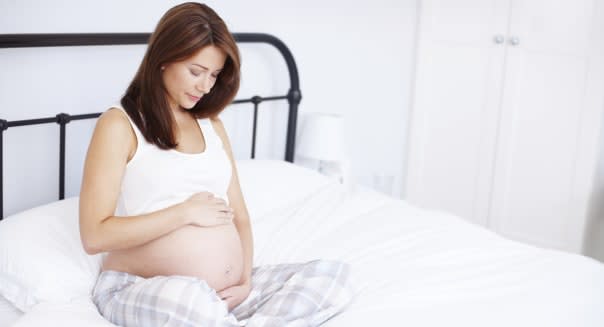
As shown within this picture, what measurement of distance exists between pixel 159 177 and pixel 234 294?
0.95ft

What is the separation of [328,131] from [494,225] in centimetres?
107

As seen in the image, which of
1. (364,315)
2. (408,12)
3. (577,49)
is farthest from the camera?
(408,12)

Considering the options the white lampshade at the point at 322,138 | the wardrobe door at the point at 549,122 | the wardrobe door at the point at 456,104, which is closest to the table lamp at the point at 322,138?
the white lampshade at the point at 322,138

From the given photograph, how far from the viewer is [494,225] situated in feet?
11.3

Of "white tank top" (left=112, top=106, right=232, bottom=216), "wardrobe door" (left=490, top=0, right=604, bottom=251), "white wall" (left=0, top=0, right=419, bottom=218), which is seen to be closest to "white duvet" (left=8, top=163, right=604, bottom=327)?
"white tank top" (left=112, top=106, right=232, bottom=216)

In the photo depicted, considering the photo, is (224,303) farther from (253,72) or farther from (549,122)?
(549,122)

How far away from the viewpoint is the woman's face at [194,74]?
5.39ft

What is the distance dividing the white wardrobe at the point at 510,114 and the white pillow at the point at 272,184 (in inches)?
46.2

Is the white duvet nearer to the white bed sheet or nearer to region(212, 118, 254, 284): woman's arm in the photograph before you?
the white bed sheet

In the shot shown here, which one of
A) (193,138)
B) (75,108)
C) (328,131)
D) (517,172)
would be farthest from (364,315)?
(517,172)

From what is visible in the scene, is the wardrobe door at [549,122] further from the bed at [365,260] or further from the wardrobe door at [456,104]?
the bed at [365,260]

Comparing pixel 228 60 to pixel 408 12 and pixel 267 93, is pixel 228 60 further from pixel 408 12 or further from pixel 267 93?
pixel 408 12

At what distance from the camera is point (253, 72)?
2662mm

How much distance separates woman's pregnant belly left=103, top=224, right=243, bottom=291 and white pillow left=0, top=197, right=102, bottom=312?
0.07 meters
